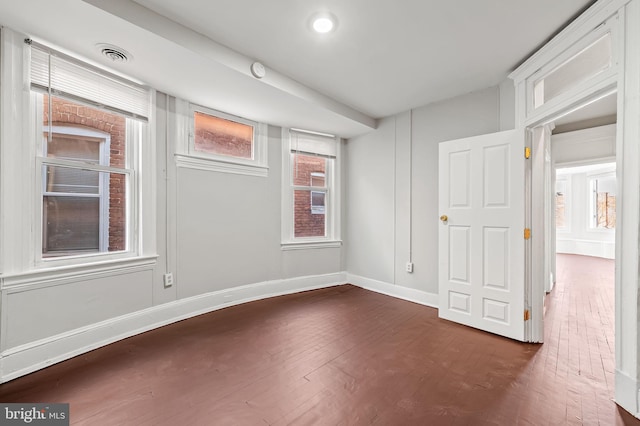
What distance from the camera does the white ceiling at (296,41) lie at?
178 centimetres

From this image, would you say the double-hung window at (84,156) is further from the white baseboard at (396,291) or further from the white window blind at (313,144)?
the white baseboard at (396,291)

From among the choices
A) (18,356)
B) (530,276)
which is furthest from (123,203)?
(530,276)

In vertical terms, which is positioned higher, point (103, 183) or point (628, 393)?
point (103, 183)

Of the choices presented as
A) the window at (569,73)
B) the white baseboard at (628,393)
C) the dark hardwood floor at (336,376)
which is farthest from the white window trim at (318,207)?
the white baseboard at (628,393)

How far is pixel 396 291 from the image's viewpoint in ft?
A: 12.4

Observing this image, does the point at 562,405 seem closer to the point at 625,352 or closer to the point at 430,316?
the point at 625,352

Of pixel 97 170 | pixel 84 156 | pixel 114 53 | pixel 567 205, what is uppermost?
pixel 114 53

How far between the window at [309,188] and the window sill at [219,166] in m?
0.43

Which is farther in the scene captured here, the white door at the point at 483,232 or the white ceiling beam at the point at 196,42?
the white door at the point at 483,232

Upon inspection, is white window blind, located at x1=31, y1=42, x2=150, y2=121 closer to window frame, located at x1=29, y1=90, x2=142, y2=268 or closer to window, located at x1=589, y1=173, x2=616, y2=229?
window frame, located at x1=29, y1=90, x2=142, y2=268

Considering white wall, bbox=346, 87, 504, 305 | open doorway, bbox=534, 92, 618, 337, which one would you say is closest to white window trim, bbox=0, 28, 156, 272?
white wall, bbox=346, 87, 504, 305

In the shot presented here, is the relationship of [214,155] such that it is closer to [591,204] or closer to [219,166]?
[219,166]

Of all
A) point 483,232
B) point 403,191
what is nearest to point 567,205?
point 403,191

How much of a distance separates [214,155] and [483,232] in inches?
124
